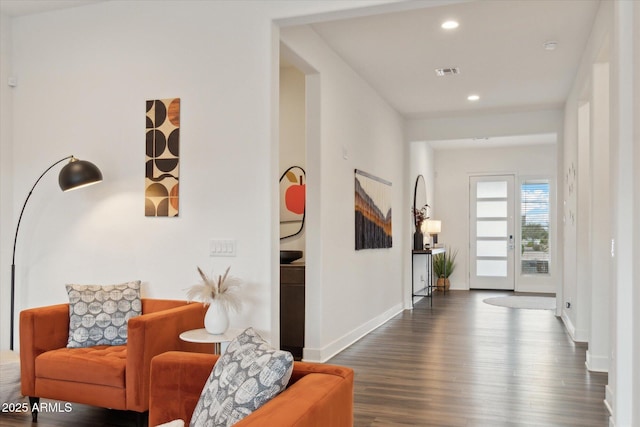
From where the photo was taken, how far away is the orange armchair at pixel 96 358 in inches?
125

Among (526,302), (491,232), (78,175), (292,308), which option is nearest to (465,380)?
(292,308)

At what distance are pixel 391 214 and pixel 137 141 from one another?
4162mm

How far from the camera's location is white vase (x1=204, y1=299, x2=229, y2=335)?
346 centimetres

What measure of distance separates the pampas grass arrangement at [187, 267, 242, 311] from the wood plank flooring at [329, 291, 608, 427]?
1.11 m

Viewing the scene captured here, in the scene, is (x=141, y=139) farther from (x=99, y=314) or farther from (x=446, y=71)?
(x=446, y=71)

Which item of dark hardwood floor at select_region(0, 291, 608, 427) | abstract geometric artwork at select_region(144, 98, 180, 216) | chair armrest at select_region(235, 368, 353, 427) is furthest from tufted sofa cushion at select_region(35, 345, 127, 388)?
chair armrest at select_region(235, 368, 353, 427)

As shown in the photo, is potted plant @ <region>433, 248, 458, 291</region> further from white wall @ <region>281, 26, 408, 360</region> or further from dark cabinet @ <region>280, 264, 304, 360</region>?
dark cabinet @ <region>280, 264, 304, 360</region>

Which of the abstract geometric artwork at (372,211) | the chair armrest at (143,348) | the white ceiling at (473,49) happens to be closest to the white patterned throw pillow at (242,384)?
the chair armrest at (143,348)

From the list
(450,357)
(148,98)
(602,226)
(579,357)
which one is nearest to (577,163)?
(602,226)

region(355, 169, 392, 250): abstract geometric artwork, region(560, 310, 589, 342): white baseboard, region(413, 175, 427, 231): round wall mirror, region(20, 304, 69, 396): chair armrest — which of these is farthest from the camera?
region(413, 175, 427, 231): round wall mirror

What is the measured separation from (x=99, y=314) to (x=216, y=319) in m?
0.86

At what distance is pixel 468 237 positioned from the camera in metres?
11.4

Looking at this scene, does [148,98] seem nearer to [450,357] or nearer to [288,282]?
[288,282]

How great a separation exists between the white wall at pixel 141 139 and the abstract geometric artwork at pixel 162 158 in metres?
0.07
